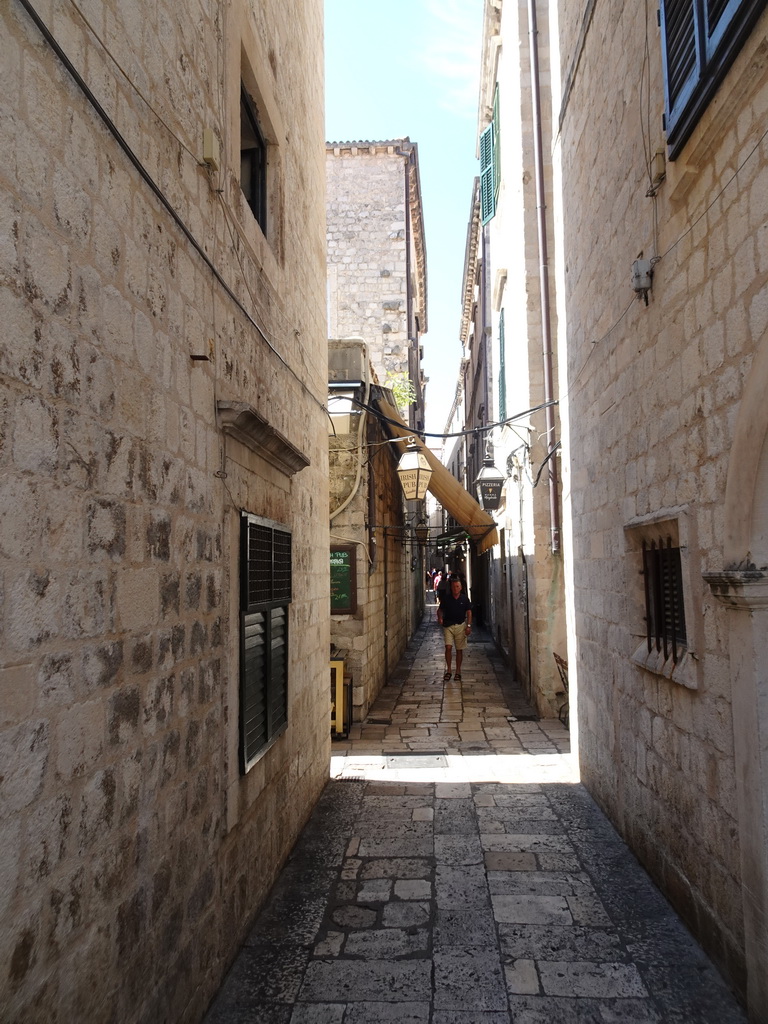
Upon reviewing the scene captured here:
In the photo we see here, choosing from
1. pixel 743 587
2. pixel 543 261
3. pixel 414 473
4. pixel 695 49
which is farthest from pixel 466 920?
pixel 543 261

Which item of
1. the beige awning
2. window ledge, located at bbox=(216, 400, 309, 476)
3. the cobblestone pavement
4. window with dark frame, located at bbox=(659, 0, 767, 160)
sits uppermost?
window with dark frame, located at bbox=(659, 0, 767, 160)

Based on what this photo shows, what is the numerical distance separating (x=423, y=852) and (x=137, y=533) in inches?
134

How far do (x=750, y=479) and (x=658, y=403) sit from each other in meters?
1.27

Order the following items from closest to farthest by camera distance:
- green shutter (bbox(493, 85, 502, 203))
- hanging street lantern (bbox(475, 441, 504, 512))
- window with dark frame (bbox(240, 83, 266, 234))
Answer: window with dark frame (bbox(240, 83, 266, 234)) < hanging street lantern (bbox(475, 441, 504, 512)) < green shutter (bbox(493, 85, 502, 203))

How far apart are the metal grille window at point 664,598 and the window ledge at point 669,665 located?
40 mm

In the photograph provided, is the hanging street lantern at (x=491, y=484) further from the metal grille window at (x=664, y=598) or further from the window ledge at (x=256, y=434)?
the metal grille window at (x=664, y=598)

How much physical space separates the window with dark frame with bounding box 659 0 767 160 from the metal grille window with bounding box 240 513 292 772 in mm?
2830

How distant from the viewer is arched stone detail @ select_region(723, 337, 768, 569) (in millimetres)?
2824

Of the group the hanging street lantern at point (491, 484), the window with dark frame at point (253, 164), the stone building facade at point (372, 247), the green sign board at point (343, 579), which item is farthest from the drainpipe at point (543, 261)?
the stone building facade at point (372, 247)

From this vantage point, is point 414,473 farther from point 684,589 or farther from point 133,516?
point 133,516

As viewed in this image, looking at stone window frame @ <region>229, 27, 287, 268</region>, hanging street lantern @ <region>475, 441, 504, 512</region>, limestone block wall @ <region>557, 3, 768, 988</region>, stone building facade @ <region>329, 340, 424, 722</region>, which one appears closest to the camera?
limestone block wall @ <region>557, 3, 768, 988</region>

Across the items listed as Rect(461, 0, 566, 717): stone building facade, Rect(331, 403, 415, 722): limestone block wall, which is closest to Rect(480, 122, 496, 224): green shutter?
Rect(461, 0, 566, 717): stone building facade

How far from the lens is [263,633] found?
14.2ft

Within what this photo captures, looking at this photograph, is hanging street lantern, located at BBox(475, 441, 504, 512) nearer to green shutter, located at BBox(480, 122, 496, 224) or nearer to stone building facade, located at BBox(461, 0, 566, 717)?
stone building facade, located at BBox(461, 0, 566, 717)
